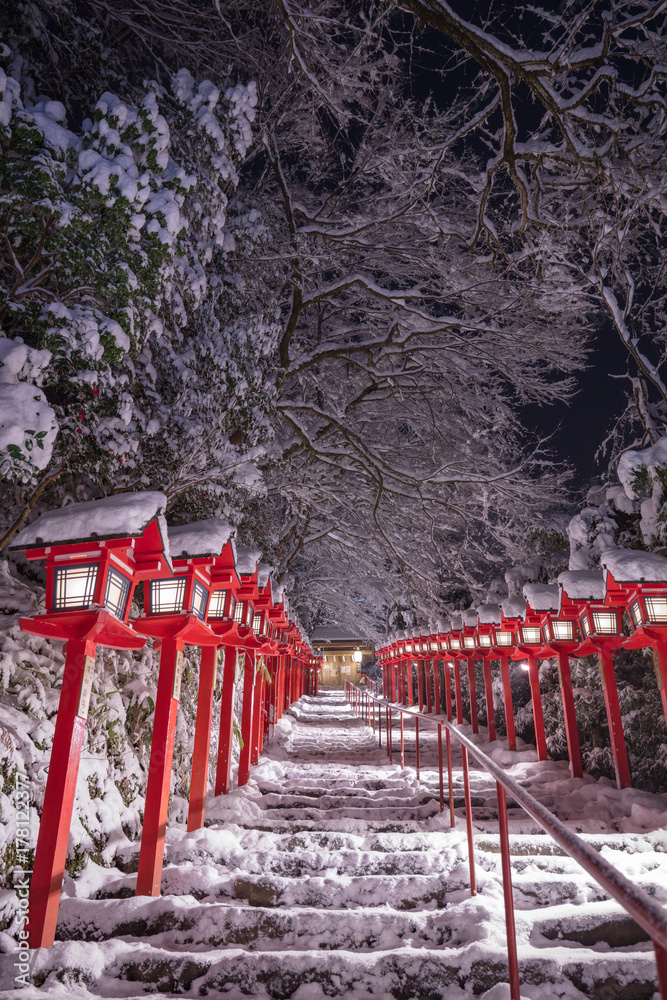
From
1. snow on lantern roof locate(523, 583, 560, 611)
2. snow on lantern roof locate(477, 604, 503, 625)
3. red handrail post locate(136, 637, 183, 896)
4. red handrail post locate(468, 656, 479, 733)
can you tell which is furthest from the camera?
red handrail post locate(468, 656, 479, 733)

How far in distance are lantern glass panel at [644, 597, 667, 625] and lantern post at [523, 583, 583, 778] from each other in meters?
2.39

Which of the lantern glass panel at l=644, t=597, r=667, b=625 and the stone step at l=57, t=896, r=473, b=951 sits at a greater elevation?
the lantern glass panel at l=644, t=597, r=667, b=625

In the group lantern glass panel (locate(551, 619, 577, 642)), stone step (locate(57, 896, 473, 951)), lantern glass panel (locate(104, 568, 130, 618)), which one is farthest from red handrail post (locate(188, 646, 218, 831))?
lantern glass panel (locate(551, 619, 577, 642))

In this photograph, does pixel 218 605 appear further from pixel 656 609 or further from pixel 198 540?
pixel 656 609

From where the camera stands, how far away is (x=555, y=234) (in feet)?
20.9

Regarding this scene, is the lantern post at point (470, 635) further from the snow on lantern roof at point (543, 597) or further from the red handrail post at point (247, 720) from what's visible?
the red handrail post at point (247, 720)

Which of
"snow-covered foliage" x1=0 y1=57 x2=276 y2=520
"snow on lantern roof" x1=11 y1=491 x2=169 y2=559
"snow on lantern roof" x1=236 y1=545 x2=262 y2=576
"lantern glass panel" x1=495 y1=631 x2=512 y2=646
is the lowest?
"lantern glass panel" x1=495 y1=631 x2=512 y2=646

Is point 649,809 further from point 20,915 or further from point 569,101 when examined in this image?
point 569,101

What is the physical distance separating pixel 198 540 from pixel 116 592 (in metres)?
1.16

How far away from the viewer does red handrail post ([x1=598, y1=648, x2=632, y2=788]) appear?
269 inches

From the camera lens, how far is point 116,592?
11.6ft

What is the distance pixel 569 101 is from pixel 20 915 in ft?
21.6

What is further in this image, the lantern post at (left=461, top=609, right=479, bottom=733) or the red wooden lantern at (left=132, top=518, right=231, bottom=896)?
the lantern post at (left=461, top=609, right=479, bottom=733)

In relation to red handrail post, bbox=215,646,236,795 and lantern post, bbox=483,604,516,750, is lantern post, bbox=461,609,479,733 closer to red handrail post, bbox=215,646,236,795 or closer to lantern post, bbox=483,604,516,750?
lantern post, bbox=483,604,516,750
